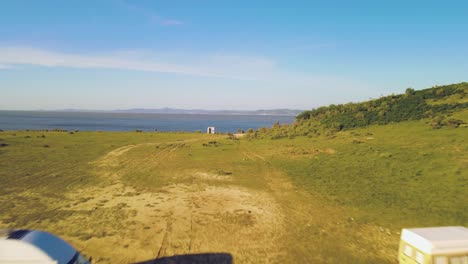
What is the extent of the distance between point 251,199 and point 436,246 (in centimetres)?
1014

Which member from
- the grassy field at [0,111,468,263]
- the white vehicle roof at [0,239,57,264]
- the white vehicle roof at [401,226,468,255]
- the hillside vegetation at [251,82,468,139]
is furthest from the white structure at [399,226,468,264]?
the hillside vegetation at [251,82,468,139]

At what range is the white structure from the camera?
25.2 ft

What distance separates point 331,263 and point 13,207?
15527 millimetres

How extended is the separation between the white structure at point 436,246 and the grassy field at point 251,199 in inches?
76.3

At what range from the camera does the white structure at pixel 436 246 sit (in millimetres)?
7676

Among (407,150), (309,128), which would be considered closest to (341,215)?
(407,150)

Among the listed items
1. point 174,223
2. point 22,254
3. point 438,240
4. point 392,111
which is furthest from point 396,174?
point 392,111

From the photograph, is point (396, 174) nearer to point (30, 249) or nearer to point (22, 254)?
point (30, 249)

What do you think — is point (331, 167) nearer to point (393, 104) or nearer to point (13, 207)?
point (13, 207)

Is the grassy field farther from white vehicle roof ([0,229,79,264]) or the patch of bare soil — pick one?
white vehicle roof ([0,229,79,264])

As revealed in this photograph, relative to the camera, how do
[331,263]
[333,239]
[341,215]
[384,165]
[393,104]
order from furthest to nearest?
[393,104], [384,165], [341,215], [333,239], [331,263]

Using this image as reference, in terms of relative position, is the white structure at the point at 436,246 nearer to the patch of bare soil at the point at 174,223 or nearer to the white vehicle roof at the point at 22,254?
the patch of bare soil at the point at 174,223

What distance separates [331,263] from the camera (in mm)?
9945

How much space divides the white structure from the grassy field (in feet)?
6.36
